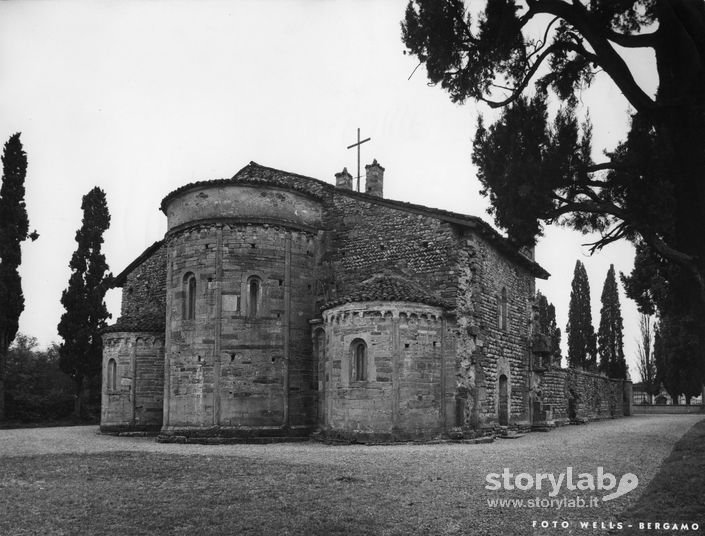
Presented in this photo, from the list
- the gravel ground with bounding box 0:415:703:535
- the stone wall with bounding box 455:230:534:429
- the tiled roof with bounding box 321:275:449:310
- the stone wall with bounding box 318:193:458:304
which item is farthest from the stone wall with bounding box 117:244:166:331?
the stone wall with bounding box 455:230:534:429

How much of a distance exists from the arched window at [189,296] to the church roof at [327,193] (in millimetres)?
3114

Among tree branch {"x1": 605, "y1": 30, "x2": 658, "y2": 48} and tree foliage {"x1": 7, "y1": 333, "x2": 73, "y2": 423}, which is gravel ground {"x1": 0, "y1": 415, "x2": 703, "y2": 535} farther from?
tree foliage {"x1": 7, "y1": 333, "x2": 73, "y2": 423}

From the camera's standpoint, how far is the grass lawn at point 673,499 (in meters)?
7.95

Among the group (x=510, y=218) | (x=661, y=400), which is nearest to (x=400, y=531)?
(x=510, y=218)

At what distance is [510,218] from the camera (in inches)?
454

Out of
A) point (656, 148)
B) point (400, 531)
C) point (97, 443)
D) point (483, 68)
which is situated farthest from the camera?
point (97, 443)

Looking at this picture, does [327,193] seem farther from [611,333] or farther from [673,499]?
[611,333]

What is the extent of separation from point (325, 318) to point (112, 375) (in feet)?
35.0

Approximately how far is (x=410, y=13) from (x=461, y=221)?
37.4 ft

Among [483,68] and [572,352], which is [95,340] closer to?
[483,68]

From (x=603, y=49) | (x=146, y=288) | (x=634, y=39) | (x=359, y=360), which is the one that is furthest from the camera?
(x=146, y=288)

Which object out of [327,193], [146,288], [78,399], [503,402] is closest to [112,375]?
[146,288]

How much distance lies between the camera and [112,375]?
26141mm

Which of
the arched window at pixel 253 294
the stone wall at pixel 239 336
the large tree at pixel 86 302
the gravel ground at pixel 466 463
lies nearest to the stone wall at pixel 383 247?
the stone wall at pixel 239 336
